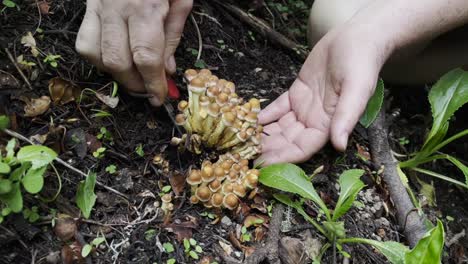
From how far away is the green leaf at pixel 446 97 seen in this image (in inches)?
90.2

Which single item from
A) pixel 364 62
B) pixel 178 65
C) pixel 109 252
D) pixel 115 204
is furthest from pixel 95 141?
pixel 364 62

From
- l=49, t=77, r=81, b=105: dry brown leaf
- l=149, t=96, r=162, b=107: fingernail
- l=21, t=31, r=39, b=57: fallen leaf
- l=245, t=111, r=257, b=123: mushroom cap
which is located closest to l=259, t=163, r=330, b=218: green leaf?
l=245, t=111, r=257, b=123: mushroom cap

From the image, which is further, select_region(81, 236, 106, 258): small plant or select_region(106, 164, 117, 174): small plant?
select_region(106, 164, 117, 174): small plant

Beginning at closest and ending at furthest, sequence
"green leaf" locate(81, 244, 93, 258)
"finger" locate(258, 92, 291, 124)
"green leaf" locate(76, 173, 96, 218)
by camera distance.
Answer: "green leaf" locate(81, 244, 93, 258), "green leaf" locate(76, 173, 96, 218), "finger" locate(258, 92, 291, 124)

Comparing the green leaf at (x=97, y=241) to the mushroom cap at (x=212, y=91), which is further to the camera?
the mushroom cap at (x=212, y=91)

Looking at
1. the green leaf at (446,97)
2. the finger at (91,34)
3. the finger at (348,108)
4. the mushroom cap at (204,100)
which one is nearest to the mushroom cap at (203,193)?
the mushroom cap at (204,100)

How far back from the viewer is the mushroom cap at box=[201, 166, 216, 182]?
170 centimetres

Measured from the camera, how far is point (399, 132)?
2707mm

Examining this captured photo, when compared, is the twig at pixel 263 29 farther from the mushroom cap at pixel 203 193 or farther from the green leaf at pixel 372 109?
the mushroom cap at pixel 203 193

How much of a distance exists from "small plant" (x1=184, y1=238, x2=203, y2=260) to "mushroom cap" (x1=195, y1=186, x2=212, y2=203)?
0.15 meters

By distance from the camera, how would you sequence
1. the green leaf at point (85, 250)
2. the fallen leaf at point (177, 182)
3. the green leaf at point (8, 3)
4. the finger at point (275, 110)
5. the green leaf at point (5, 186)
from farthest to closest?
1. the finger at point (275, 110)
2. the green leaf at point (8, 3)
3. the fallen leaf at point (177, 182)
4. the green leaf at point (85, 250)
5. the green leaf at point (5, 186)

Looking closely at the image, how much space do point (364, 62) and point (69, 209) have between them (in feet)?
4.49

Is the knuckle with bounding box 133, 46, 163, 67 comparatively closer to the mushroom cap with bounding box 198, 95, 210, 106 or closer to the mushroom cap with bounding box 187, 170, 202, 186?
the mushroom cap with bounding box 198, 95, 210, 106

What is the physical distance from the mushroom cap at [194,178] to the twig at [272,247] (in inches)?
13.3
